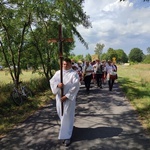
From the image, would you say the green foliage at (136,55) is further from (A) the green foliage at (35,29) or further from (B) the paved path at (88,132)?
(B) the paved path at (88,132)

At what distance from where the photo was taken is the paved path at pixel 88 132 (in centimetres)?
595

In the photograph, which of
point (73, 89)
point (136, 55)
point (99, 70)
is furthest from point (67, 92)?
point (136, 55)

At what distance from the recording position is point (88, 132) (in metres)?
6.96

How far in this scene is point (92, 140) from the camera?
20.6 feet

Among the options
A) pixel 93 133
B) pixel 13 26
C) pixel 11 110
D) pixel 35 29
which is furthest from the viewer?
pixel 35 29

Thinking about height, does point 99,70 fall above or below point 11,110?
above

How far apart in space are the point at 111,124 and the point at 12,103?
17.6ft

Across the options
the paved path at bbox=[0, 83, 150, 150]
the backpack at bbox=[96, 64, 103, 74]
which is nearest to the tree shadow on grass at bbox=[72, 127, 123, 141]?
the paved path at bbox=[0, 83, 150, 150]

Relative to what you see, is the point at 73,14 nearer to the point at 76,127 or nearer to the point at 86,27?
the point at 86,27

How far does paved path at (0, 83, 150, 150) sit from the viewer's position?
19.5 feet

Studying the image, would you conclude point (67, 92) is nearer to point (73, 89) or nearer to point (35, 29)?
point (73, 89)

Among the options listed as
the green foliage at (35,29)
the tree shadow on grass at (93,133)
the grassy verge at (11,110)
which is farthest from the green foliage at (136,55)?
the tree shadow on grass at (93,133)

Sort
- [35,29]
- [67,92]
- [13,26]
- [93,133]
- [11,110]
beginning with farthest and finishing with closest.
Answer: [35,29], [13,26], [11,110], [93,133], [67,92]

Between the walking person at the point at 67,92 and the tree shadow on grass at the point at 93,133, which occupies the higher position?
the walking person at the point at 67,92
